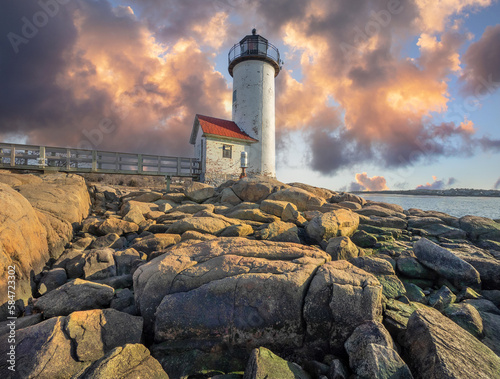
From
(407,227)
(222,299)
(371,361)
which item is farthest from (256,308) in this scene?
(407,227)

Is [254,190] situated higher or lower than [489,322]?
higher

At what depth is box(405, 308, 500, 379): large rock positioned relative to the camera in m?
2.58

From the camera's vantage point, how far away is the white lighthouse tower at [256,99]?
878 inches

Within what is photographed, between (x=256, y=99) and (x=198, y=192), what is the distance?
13.3 m

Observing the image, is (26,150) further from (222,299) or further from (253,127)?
(222,299)

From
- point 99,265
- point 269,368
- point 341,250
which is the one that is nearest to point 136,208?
Result: point 99,265

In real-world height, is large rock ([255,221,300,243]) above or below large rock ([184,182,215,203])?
below

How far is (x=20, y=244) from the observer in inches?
178

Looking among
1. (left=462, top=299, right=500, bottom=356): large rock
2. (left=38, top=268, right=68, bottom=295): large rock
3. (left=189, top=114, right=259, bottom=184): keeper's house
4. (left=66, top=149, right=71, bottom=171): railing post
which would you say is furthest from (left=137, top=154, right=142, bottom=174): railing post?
(left=462, top=299, right=500, bottom=356): large rock

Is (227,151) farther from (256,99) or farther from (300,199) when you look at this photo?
(300,199)

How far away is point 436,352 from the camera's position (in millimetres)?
2686

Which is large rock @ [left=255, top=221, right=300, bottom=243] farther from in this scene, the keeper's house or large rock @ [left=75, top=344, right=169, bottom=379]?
the keeper's house

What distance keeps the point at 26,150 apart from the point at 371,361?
20.0 meters

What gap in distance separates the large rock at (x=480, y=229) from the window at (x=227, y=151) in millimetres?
16006
